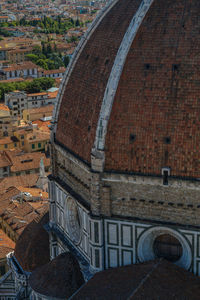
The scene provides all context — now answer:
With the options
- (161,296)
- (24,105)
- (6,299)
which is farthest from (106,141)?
(24,105)

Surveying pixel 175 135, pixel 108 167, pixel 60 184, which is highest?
pixel 175 135

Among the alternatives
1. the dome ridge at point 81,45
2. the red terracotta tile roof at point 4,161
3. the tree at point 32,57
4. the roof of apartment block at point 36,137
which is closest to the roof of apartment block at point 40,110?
the roof of apartment block at point 36,137

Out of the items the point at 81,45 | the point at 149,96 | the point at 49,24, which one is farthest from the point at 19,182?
the point at 49,24

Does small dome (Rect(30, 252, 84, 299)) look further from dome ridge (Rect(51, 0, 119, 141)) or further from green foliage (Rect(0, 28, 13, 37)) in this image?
green foliage (Rect(0, 28, 13, 37))

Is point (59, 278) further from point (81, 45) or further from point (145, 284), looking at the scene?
point (81, 45)

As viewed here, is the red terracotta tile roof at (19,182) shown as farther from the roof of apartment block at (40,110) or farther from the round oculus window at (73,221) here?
the round oculus window at (73,221)

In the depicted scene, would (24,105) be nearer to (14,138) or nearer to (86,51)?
(14,138)

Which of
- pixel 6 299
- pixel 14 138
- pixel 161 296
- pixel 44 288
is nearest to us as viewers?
pixel 161 296
